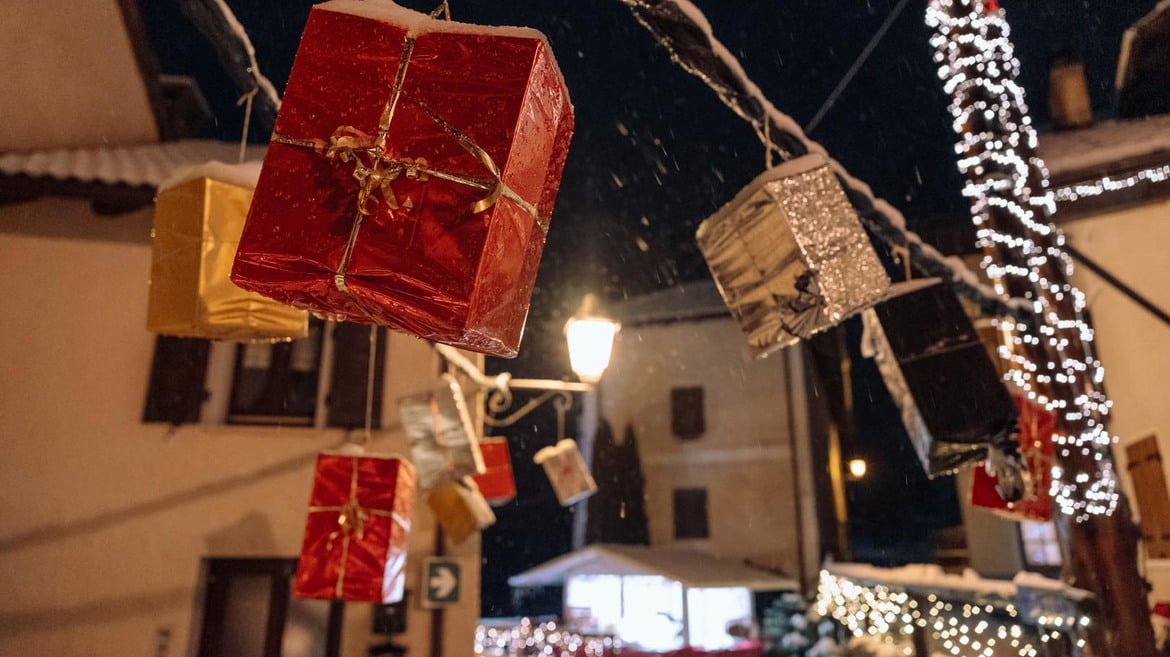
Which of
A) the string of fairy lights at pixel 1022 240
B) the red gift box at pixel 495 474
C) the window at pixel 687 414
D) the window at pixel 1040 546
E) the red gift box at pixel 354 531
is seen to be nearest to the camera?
the red gift box at pixel 354 531

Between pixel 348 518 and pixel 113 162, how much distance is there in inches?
262

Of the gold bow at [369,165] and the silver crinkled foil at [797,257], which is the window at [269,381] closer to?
the silver crinkled foil at [797,257]

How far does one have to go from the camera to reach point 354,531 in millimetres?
4629

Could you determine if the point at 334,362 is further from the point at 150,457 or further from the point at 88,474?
the point at 88,474

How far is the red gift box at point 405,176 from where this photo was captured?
6.09 ft

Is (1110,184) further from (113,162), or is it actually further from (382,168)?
(113,162)

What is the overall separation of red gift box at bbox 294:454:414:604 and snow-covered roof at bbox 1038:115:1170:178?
1013 centimetres

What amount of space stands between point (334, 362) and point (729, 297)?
614 cm

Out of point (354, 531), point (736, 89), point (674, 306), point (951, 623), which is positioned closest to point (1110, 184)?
point (951, 623)

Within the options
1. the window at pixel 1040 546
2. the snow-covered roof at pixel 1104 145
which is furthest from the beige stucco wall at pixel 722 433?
the snow-covered roof at pixel 1104 145

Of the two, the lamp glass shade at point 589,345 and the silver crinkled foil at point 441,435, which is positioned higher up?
the lamp glass shade at point 589,345

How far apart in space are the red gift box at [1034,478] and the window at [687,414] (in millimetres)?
15379

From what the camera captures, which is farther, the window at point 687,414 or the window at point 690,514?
the window at point 687,414

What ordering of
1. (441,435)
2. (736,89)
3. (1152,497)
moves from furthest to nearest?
(1152,497), (441,435), (736,89)
